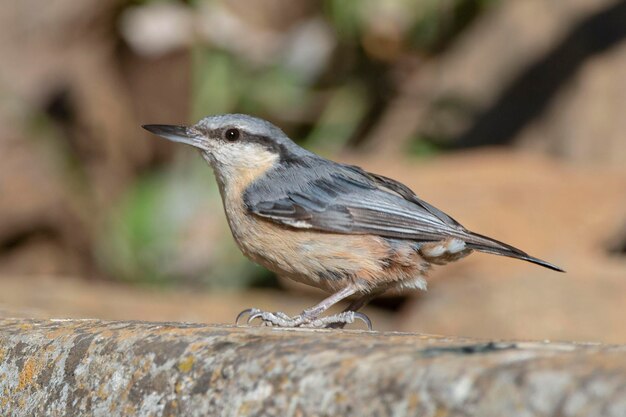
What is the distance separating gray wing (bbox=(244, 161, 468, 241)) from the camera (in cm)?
427

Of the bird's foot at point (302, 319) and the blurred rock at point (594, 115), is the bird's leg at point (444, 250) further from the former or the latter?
the blurred rock at point (594, 115)

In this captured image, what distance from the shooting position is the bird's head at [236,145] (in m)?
4.63

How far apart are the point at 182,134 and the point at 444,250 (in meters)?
1.29

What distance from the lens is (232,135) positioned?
4.68 meters

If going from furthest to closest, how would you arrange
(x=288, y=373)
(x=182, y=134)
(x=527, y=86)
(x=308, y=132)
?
(x=308, y=132)
(x=527, y=86)
(x=182, y=134)
(x=288, y=373)

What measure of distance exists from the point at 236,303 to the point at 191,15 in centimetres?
295

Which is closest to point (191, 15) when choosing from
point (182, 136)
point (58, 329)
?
point (182, 136)

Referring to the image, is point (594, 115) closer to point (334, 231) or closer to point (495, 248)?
point (495, 248)

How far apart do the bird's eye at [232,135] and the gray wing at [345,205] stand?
0.86ft

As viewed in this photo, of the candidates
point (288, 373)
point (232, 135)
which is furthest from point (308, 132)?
point (288, 373)

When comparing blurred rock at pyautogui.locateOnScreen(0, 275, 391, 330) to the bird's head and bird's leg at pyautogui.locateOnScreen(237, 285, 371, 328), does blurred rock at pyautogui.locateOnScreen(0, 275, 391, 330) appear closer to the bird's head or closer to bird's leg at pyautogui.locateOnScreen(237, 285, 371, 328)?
the bird's head

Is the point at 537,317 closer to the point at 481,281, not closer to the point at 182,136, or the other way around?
the point at 481,281

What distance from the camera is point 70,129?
11797mm

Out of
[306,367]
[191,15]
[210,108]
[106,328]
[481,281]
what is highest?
[191,15]
